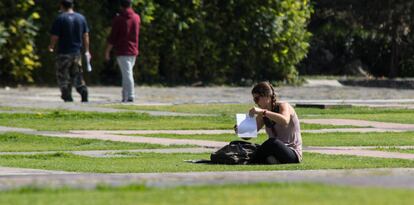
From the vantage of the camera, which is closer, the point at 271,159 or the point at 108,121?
the point at 271,159

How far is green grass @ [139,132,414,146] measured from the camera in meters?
16.5

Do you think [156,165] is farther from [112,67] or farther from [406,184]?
[112,67]

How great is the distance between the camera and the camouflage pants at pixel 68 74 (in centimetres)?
2447

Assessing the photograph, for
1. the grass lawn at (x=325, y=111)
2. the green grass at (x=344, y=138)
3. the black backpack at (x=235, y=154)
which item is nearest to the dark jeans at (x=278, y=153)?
the black backpack at (x=235, y=154)

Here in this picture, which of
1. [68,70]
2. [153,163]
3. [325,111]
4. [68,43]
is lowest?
[325,111]

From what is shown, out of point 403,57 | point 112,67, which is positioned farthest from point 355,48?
point 112,67

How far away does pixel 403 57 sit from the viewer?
36438 millimetres

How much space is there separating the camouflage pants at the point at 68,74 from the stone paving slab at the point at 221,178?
12.1 m

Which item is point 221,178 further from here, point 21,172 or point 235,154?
point 235,154

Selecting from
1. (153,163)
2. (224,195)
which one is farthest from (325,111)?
(224,195)

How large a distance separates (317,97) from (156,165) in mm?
14268

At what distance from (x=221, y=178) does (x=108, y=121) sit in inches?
351

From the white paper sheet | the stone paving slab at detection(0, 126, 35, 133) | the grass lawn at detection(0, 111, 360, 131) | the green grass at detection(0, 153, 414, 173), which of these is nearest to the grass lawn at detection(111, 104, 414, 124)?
the grass lawn at detection(0, 111, 360, 131)

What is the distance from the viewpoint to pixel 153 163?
13.7 metres
